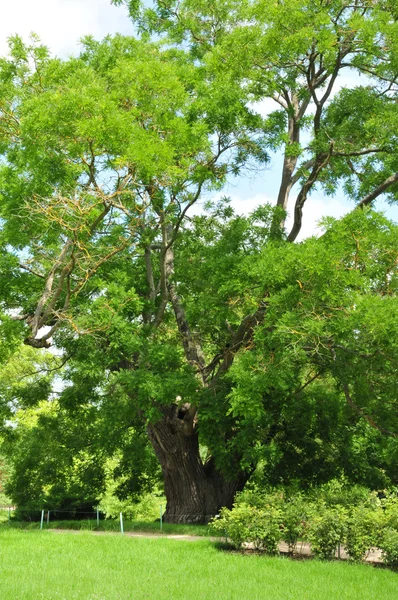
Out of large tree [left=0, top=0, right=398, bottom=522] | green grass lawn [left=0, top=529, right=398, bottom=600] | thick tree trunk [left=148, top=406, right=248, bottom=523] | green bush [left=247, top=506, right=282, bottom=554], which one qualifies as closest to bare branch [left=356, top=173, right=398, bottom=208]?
large tree [left=0, top=0, right=398, bottom=522]

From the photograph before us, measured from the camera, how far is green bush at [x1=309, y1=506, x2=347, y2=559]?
43.3 ft

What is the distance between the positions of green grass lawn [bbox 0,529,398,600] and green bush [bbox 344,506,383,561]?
21.5 inches

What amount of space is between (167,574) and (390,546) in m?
3.94

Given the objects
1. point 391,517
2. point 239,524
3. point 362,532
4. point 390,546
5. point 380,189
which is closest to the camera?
point 390,546

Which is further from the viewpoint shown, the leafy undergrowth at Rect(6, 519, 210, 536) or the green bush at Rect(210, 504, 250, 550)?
the leafy undergrowth at Rect(6, 519, 210, 536)

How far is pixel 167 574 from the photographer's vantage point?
36.1 ft

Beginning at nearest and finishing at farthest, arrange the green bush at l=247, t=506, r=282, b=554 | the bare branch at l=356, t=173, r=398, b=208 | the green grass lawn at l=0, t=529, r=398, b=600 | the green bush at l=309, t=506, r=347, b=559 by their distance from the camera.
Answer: the green grass lawn at l=0, t=529, r=398, b=600
the green bush at l=309, t=506, r=347, b=559
the green bush at l=247, t=506, r=282, b=554
the bare branch at l=356, t=173, r=398, b=208

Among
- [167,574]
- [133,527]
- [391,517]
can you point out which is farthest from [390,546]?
[133,527]

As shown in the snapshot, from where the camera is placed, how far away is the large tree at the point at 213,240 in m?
13.5

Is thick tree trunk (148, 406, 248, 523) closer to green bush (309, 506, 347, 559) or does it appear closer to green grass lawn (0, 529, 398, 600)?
green grass lawn (0, 529, 398, 600)

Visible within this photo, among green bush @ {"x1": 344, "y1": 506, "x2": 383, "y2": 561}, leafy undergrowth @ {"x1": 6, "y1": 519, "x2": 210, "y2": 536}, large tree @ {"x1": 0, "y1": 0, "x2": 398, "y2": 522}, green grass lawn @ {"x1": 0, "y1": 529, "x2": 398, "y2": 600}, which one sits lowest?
green grass lawn @ {"x1": 0, "y1": 529, "x2": 398, "y2": 600}

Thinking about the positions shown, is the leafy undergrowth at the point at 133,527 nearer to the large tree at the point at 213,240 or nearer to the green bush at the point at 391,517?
the large tree at the point at 213,240

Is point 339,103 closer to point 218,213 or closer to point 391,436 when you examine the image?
point 218,213

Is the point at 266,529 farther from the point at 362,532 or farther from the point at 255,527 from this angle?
the point at 362,532
